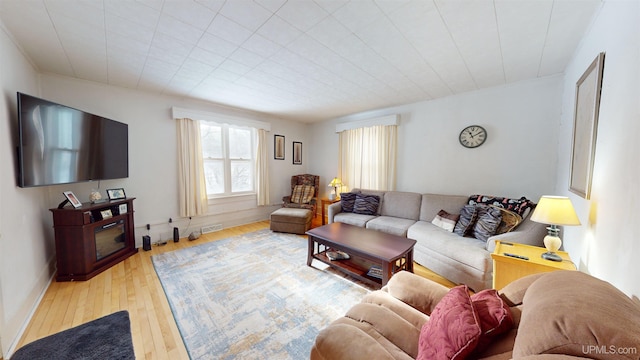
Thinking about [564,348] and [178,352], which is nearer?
[564,348]

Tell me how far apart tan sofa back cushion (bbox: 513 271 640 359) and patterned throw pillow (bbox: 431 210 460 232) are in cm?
224

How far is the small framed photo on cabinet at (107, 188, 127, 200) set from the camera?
2827 mm

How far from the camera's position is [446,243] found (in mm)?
2416

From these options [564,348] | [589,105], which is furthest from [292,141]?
[564,348]

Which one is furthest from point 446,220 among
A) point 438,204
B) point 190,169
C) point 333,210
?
point 190,169

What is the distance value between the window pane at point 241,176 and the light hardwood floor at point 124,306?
6.65 ft

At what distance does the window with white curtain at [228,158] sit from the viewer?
13.2 feet

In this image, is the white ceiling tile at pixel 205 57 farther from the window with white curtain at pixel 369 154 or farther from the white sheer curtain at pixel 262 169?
the window with white curtain at pixel 369 154

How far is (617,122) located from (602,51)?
0.65 metres

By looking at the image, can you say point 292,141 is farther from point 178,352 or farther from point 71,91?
point 178,352

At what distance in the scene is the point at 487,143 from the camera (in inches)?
121

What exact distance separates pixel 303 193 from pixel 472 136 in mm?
3191

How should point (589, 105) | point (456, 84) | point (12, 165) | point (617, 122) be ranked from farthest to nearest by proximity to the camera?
point (456, 84) → point (12, 165) → point (589, 105) → point (617, 122)

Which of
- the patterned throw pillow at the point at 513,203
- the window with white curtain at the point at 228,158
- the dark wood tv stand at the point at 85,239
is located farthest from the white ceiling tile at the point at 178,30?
the patterned throw pillow at the point at 513,203
